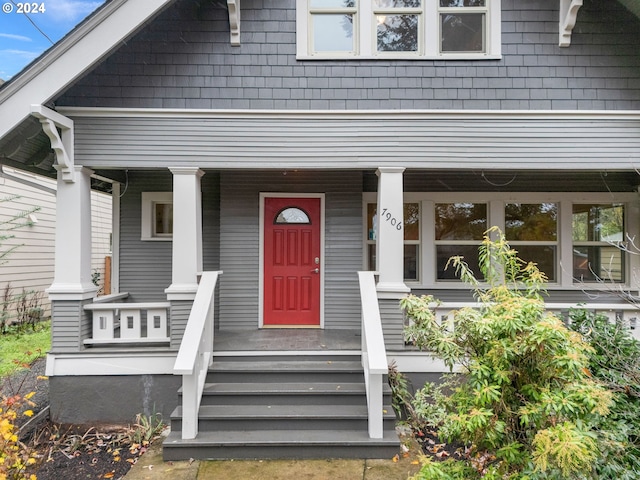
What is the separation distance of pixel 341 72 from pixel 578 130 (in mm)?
3025

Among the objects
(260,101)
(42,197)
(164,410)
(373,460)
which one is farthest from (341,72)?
(42,197)

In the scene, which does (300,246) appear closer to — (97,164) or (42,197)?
(97,164)

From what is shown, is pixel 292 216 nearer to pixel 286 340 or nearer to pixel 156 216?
pixel 286 340

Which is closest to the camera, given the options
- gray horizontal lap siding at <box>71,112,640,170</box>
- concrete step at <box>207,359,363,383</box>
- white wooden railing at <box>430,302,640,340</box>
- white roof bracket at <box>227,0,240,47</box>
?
concrete step at <box>207,359,363,383</box>

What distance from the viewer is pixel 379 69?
4934 millimetres

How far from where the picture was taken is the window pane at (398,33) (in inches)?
199

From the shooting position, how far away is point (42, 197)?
10586 mm

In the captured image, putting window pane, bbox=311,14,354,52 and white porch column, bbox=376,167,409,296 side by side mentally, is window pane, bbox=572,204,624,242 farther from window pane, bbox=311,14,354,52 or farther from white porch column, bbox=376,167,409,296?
window pane, bbox=311,14,354,52

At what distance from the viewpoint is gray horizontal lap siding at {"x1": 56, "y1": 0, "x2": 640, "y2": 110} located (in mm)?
4891

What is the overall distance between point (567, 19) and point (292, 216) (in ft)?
14.3

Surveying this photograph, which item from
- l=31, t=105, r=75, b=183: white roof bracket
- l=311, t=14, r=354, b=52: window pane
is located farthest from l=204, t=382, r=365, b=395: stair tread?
l=311, t=14, r=354, b=52: window pane

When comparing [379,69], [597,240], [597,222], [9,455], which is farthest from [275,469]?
[597,222]

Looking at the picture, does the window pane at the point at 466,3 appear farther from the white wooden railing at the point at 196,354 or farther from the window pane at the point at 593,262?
the white wooden railing at the point at 196,354

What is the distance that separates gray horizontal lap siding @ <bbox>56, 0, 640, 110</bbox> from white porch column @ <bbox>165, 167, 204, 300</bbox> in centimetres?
103
